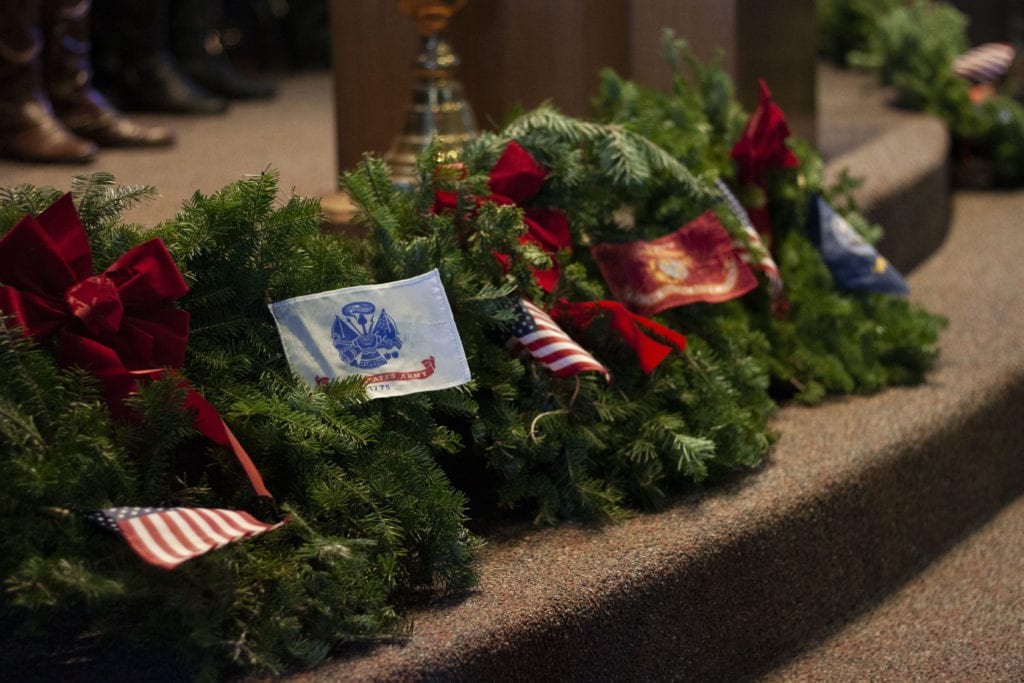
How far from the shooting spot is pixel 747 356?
60.9 inches

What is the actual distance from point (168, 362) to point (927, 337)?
1.05 metres

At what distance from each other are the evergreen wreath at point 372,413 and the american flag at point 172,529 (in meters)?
0.02

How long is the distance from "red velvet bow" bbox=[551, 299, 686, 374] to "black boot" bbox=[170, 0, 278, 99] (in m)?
2.17

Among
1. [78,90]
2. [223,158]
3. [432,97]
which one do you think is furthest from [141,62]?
[432,97]

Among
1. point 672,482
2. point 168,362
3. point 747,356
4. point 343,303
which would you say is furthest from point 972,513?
point 168,362

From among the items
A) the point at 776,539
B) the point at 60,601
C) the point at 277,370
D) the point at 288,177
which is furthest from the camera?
the point at 288,177

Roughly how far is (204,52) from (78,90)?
790 mm

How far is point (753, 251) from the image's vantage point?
1612mm

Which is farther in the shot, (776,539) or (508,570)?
(776,539)

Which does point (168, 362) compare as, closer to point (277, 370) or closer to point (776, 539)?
point (277, 370)

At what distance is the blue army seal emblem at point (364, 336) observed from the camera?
1.20 metres

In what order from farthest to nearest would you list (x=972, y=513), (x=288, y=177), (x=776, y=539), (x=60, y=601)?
(x=288, y=177), (x=972, y=513), (x=776, y=539), (x=60, y=601)

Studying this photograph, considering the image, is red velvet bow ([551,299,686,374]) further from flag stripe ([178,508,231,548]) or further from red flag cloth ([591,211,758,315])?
flag stripe ([178,508,231,548])

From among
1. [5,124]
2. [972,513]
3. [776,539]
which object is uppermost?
[5,124]
